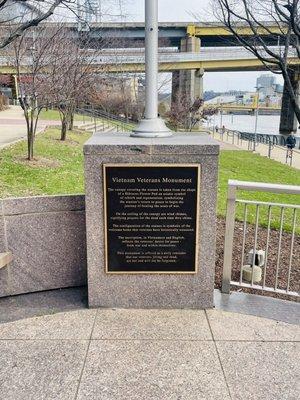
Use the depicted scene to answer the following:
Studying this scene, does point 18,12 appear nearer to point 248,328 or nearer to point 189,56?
point 248,328

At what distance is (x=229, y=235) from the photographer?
4219 mm

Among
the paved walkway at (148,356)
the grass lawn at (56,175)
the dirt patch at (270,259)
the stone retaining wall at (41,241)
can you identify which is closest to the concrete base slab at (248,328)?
the paved walkway at (148,356)

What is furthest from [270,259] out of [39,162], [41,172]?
[39,162]

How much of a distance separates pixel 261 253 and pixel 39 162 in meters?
8.58

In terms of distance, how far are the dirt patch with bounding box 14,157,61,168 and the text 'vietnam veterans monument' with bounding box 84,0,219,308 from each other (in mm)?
7853

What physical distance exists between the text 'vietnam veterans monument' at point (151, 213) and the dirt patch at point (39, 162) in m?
7.85

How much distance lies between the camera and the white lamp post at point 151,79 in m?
3.80

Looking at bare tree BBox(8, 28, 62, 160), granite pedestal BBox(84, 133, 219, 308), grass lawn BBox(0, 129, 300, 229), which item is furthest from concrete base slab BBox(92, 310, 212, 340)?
bare tree BBox(8, 28, 62, 160)

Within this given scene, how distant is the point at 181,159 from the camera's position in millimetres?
3686

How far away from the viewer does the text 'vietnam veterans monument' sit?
369 cm

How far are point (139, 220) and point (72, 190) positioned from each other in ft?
16.9

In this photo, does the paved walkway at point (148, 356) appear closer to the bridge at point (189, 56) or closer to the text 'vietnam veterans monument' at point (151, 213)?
the text 'vietnam veterans monument' at point (151, 213)

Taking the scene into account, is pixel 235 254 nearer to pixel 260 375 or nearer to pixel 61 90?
pixel 260 375

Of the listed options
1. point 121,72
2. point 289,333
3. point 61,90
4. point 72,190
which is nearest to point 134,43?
point 121,72
